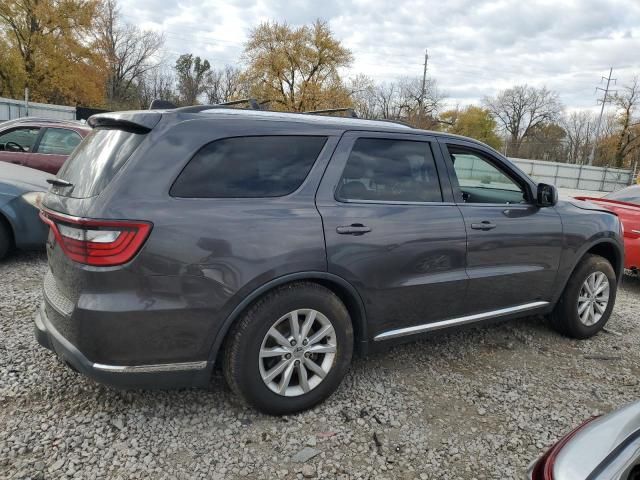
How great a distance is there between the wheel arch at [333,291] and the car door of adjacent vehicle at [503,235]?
92 cm

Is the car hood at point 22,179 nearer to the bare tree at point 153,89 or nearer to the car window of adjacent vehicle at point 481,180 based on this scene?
the car window of adjacent vehicle at point 481,180

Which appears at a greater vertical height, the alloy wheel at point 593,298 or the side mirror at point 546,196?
the side mirror at point 546,196

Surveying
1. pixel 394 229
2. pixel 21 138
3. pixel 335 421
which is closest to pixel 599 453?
pixel 335 421

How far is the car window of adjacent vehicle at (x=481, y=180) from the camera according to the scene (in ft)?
11.6

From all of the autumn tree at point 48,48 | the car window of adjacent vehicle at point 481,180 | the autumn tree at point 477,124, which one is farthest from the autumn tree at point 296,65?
the car window of adjacent vehicle at point 481,180

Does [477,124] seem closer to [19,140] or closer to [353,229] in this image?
[19,140]

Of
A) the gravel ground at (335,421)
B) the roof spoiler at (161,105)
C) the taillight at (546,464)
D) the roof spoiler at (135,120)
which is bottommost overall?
the gravel ground at (335,421)

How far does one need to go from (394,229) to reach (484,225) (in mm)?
854

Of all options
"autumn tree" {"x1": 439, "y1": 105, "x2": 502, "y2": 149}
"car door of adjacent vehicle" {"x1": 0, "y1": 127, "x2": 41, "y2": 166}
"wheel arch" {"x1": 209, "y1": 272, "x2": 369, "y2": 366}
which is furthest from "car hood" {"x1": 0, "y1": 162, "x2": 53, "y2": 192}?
"autumn tree" {"x1": 439, "y1": 105, "x2": 502, "y2": 149}

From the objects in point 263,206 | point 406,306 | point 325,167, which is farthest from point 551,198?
point 263,206

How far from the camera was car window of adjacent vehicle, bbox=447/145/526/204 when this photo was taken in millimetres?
3535

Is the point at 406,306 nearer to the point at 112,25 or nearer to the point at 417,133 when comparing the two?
the point at 417,133

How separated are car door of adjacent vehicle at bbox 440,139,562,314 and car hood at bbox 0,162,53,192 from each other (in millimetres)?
4601

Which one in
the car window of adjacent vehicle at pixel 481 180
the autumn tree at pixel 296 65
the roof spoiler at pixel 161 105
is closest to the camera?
the roof spoiler at pixel 161 105
